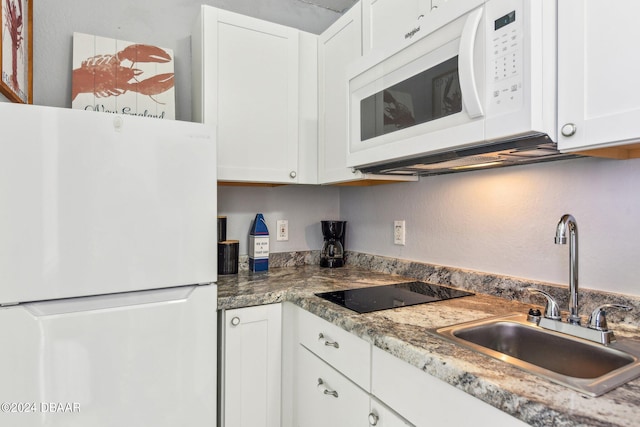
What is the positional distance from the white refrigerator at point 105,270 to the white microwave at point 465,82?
69 cm

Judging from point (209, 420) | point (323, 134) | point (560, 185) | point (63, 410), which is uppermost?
point (323, 134)

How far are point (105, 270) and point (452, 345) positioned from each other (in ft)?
3.55

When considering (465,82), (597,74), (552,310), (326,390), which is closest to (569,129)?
(597,74)

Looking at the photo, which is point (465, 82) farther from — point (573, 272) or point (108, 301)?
point (108, 301)

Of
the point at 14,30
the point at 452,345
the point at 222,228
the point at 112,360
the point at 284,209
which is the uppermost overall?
the point at 14,30

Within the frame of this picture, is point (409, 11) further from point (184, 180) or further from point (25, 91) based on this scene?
point (25, 91)

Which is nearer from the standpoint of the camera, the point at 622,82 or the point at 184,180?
the point at 622,82

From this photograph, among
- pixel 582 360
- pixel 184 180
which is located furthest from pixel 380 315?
pixel 184 180

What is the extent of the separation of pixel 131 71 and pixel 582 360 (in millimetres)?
2083

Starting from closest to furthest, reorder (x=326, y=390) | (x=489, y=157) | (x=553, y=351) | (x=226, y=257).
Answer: (x=553, y=351)
(x=489, y=157)
(x=326, y=390)
(x=226, y=257)

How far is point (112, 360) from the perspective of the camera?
120cm

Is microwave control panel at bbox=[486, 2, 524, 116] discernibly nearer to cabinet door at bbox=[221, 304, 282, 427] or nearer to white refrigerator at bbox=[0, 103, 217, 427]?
white refrigerator at bbox=[0, 103, 217, 427]

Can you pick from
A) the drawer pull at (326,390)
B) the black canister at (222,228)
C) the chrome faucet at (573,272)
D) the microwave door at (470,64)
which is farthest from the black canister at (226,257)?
the chrome faucet at (573,272)

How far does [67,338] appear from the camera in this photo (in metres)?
1.14
